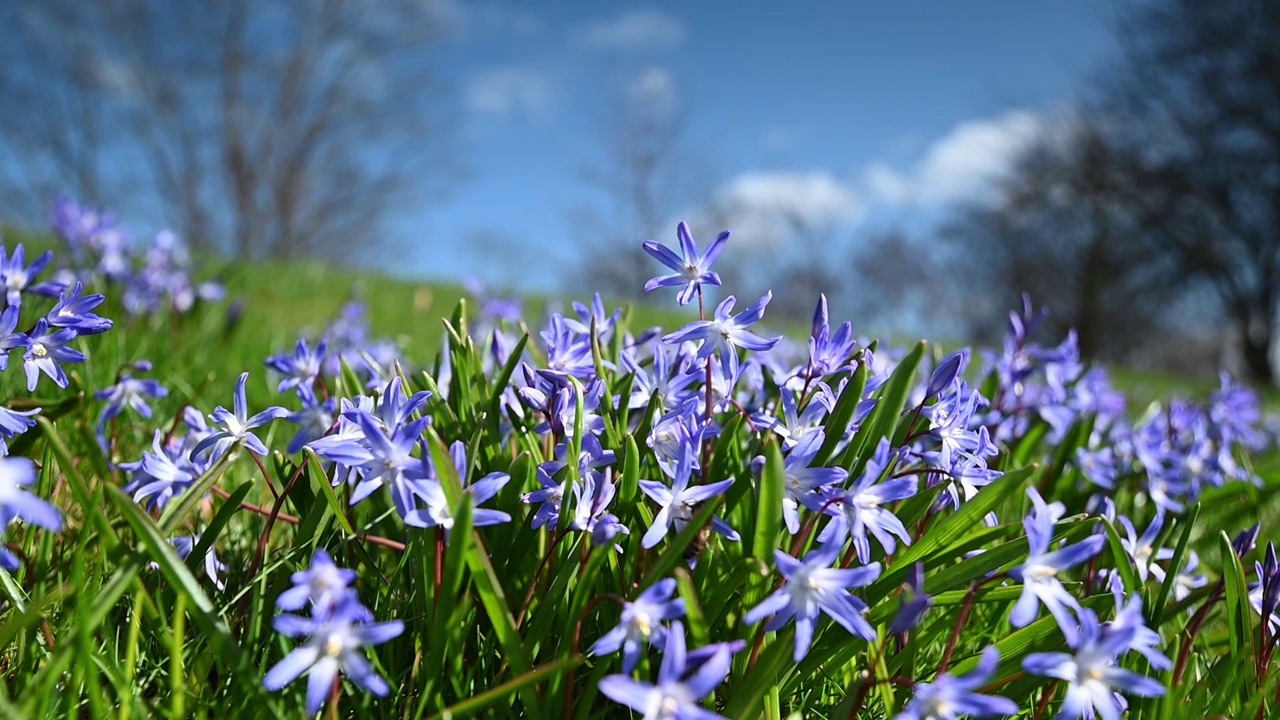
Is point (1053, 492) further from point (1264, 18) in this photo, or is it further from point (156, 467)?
point (1264, 18)

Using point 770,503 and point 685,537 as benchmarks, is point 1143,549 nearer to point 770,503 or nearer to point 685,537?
point 770,503

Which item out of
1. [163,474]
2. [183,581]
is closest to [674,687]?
[183,581]

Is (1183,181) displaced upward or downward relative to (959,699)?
upward

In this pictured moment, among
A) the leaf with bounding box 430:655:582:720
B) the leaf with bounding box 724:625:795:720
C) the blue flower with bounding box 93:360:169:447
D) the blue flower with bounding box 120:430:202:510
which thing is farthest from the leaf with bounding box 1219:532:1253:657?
the blue flower with bounding box 93:360:169:447

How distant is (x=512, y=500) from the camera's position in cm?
124

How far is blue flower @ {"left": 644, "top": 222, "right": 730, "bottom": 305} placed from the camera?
1189 mm

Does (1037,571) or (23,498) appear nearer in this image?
(23,498)

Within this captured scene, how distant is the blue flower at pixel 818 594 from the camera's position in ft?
3.00

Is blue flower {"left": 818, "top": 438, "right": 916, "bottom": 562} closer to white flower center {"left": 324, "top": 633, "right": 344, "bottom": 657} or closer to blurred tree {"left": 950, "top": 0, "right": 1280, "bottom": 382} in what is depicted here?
white flower center {"left": 324, "top": 633, "right": 344, "bottom": 657}

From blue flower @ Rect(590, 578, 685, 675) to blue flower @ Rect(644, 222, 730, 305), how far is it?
1.43 ft

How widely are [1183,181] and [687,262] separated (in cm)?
2514

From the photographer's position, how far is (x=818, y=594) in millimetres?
943

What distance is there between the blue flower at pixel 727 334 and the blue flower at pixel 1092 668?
0.51 metres

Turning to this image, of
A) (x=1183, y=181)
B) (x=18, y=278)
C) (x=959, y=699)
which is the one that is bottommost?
(x=959, y=699)
